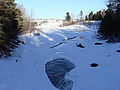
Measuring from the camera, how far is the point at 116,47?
28766 millimetres

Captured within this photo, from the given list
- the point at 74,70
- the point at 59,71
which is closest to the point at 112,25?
the point at 74,70

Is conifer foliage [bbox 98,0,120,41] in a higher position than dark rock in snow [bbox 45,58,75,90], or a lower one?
higher

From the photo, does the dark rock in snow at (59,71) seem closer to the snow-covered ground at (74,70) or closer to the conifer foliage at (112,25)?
the snow-covered ground at (74,70)

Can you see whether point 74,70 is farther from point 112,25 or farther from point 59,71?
point 112,25

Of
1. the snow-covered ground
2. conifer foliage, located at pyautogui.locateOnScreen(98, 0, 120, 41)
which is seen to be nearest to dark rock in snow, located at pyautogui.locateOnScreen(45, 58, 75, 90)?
the snow-covered ground

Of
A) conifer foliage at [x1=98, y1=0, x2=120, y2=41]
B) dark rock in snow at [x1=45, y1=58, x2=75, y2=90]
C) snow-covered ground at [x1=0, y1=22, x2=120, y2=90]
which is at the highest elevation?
conifer foliage at [x1=98, y1=0, x2=120, y2=41]

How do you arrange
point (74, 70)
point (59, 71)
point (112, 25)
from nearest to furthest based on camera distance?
point (74, 70), point (59, 71), point (112, 25)

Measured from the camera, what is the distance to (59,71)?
2284cm

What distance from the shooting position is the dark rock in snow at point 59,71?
19.0 meters

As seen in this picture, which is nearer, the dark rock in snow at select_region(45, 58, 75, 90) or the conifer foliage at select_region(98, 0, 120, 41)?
the dark rock in snow at select_region(45, 58, 75, 90)

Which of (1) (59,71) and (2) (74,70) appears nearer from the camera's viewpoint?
(2) (74,70)

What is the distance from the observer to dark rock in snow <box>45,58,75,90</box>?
19.0 m

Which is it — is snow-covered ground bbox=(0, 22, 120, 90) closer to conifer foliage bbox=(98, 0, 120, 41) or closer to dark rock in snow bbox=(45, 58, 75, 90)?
dark rock in snow bbox=(45, 58, 75, 90)

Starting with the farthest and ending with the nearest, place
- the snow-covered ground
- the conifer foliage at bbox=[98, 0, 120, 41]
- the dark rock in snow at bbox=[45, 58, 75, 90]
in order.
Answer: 1. the conifer foliage at bbox=[98, 0, 120, 41]
2. the dark rock in snow at bbox=[45, 58, 75, 90]
3. the snow-covered ground
